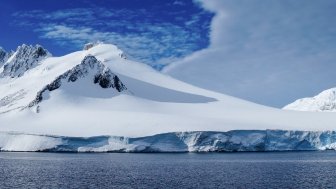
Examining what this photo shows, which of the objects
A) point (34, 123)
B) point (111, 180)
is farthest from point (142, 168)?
point (34, 123)

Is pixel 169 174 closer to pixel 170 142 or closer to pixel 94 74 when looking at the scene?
pixel 170 142

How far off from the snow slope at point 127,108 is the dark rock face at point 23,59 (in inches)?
431

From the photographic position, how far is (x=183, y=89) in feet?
382

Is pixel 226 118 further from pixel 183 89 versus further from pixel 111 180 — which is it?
pixel 111 180

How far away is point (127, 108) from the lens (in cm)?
9550

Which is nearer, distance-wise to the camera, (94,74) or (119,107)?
(119,107)

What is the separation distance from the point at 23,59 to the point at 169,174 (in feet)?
370

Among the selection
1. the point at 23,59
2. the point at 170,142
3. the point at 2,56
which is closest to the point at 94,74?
the point at 170,142

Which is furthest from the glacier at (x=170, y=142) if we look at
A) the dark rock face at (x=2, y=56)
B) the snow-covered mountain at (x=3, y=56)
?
the dark rock face at (x=2, y=56)

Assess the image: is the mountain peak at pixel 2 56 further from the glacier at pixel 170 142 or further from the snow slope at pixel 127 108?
the glacier at pixel 170 142

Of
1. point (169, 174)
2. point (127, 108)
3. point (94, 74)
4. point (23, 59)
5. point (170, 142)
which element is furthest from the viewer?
point (23, 59)

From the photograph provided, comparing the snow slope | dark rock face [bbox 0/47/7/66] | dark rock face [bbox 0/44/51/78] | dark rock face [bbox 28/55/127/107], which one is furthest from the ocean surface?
dark rock face [bbox 0/47/7/66]

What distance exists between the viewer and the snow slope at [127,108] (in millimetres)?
77325

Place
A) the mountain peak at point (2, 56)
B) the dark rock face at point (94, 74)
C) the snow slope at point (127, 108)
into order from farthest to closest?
1. the mountain peak at point (2, 56)
2. the dark rock face at point (94, 74)
3. the snow slope at point (127, 108)
